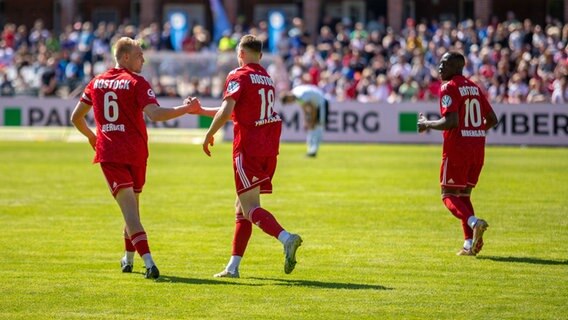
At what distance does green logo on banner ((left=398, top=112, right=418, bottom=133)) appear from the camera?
35000 mm

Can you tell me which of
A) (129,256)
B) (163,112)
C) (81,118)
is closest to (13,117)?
(81,118)

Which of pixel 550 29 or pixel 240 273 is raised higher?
pixel 550 29

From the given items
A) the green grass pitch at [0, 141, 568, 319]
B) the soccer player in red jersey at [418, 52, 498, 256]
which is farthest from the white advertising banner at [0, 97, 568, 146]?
the soccer player in red jersey at [418, 52, 498, 256]

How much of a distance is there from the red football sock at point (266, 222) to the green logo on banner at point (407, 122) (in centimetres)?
2429

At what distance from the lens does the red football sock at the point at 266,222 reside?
10820 mm

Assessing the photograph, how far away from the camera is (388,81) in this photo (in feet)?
125

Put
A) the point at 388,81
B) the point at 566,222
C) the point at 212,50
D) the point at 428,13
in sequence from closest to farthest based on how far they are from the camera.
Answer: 1. the point at 566,222
2. the point at 388,81
3. the point at 212,50
4. the point at 428,13

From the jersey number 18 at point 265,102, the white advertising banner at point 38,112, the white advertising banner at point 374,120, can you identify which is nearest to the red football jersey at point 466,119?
the jersey number 18 at point 265,102

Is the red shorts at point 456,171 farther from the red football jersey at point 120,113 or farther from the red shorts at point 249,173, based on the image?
the red football jersey at point 120,113

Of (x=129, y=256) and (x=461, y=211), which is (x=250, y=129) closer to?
(x=129, y=256)

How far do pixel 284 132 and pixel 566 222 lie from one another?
21.4 meters

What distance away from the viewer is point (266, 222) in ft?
35.6

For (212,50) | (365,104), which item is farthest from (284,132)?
(212,50)

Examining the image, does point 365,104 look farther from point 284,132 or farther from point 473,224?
point 473,224
